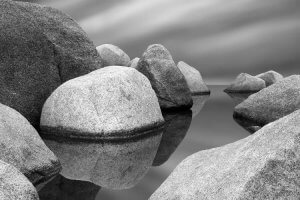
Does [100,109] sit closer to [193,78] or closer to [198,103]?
[198,103]

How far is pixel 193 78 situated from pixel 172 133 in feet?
36.2

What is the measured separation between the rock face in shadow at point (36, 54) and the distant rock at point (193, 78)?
894 cm

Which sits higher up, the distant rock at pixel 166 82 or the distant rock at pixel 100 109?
the distant rock at pixel 100 109

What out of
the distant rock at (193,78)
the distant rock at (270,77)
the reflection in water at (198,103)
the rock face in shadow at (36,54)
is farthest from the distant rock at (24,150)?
the distant rock at (270,77)

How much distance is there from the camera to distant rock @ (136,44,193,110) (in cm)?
1530

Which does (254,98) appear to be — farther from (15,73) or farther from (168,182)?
(168,182)

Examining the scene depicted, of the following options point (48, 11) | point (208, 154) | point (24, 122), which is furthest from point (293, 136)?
point (48, 11)

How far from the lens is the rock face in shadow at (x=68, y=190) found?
20.5 ft

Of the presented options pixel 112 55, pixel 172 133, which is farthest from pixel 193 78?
pixel 172 133

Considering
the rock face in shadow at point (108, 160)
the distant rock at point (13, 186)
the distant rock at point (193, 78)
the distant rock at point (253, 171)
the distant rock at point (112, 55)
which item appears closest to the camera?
the distant rock at point (253, 171)

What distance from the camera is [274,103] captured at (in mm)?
12547

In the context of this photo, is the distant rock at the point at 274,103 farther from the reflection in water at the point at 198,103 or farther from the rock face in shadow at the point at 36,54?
the rock face in shadow at the point at 36,54

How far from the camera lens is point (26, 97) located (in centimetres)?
1130

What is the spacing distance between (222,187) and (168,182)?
1237 mm
